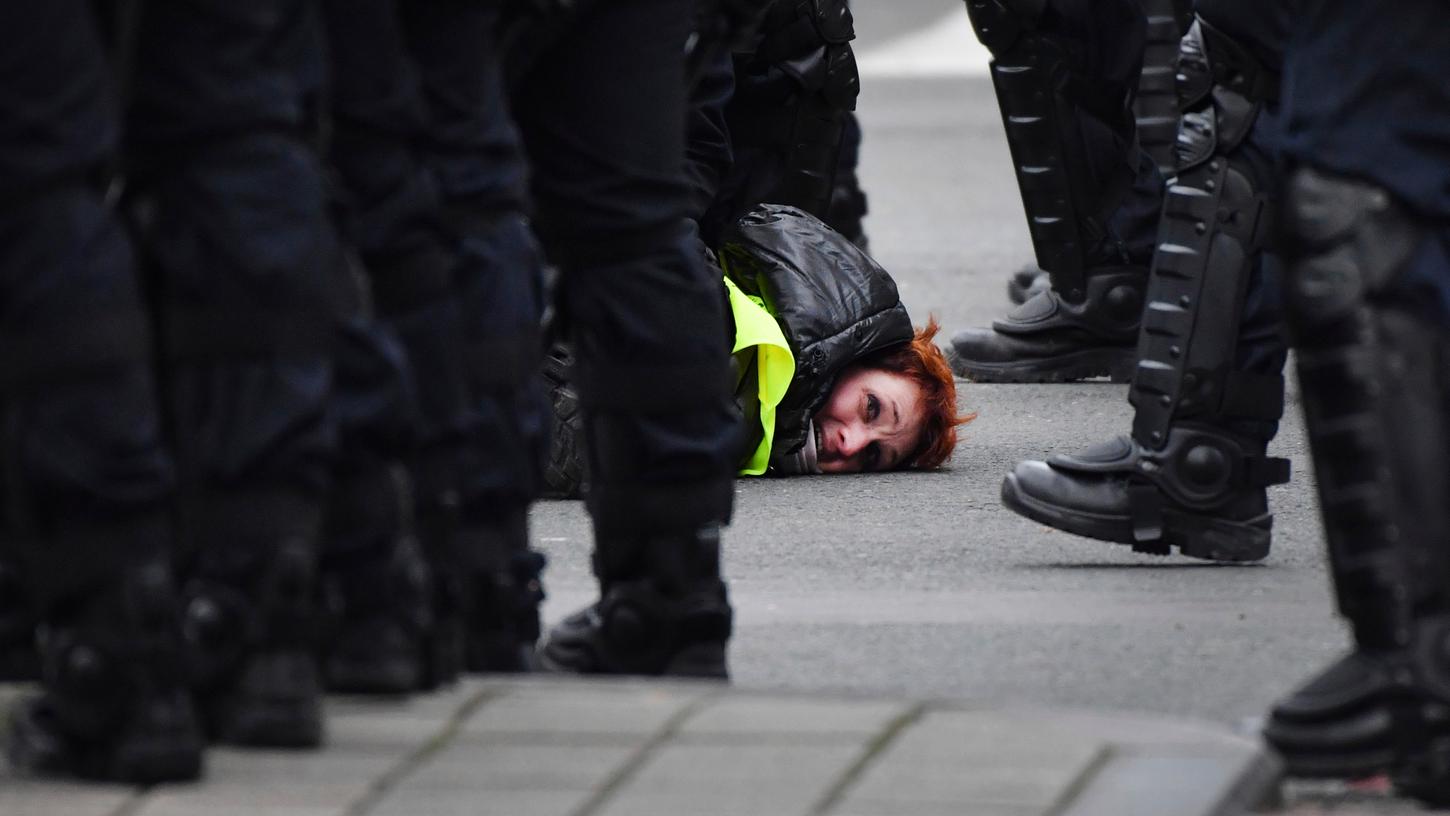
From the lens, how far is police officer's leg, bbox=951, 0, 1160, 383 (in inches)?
242

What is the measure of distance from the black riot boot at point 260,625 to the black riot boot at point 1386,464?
3.61 feet

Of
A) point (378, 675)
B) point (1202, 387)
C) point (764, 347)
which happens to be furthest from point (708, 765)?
point (764, 347)

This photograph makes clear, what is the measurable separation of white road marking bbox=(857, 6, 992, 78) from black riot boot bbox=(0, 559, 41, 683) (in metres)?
13.5

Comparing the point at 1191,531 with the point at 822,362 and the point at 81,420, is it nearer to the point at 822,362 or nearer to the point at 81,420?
the point at 822,362

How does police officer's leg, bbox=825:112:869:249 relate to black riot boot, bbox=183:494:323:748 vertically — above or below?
above

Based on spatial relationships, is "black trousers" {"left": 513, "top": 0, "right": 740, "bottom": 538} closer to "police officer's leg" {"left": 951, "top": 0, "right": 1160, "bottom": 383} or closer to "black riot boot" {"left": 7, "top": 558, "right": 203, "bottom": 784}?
"black riot boot" {"left": 7, "top": 558, "right": 203, "bottom": 784}

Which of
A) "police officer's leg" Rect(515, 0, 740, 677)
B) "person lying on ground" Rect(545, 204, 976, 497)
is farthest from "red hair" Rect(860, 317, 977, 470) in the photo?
"police officer's leg" Rect(515, 0, 740, 677)

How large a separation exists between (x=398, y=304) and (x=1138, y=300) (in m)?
3.54

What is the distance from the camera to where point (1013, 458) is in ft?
18.7

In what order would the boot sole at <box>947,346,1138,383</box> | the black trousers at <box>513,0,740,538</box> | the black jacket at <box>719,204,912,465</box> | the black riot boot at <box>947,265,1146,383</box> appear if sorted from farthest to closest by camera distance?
the boot sole at <box>947,346,1138,383</box> → the black riot boot at <box>947,265,1146,383</box> → the black jacket at <box>719,204,912,465</box> → the black trousers at <box>513,0,740,538</box>

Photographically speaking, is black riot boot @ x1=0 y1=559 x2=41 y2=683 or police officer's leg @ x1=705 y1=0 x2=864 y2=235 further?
police officer's leg @ x1=705 y1=0 x2=864 y2=235

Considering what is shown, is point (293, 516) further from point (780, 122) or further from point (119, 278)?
point (780, 122)

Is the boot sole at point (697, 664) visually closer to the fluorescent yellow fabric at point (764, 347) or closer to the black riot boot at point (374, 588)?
the black riot boot at point (374, 588)

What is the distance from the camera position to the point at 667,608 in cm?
348
